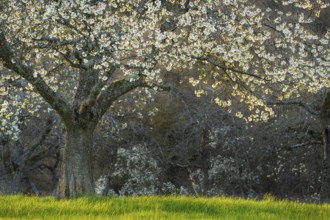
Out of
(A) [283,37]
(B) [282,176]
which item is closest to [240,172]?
(B) [282,176]

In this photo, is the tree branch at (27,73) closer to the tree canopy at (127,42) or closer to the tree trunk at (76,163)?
the tree canopy at (127,42)

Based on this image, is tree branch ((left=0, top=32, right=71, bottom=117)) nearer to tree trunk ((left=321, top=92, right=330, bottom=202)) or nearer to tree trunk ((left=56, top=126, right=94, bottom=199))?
tree trunk ((left=56, top=126, right=94, bottom=199))

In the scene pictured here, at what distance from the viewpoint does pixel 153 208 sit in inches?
585

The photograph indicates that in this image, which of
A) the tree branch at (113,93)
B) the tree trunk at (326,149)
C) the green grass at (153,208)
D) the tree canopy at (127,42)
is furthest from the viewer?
the tree trunk at (326,149)

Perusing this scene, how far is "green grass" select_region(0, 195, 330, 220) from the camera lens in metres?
13.9

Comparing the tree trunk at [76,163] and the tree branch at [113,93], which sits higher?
the tree branch at [113,93]

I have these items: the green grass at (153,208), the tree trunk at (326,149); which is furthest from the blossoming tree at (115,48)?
the tree trunk at (326,149)

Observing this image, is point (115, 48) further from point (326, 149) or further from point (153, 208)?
point (326, 149)

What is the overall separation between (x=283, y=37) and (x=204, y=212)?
244 inches

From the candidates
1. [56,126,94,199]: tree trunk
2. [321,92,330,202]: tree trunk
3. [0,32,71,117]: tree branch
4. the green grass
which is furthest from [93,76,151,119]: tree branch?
[321,92,330,202]: tree trunk

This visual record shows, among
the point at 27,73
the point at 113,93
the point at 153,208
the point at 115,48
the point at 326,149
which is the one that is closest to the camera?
the point at 153,208

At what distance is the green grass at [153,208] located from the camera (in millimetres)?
13906

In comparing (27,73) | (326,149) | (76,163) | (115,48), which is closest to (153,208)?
(76,163)

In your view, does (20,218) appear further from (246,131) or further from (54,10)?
(246,131)
